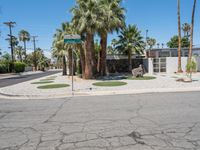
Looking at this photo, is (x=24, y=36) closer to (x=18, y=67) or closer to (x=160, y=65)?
(x=18, y=67)

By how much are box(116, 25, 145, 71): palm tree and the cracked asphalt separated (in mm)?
27026

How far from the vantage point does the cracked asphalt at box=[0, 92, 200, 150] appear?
5.02 m

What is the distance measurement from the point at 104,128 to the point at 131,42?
30569 millimetres

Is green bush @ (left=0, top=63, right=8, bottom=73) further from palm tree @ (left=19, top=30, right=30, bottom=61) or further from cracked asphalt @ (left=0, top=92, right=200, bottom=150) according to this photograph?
cracked asphalt @ (left=0, top=92, right=200, bottom=150)

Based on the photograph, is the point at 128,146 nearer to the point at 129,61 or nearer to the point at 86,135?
the point at 86,135

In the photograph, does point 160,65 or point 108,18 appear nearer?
point 108,18

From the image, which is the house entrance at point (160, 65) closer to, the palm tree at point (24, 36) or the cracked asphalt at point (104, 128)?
the cracked asphalt at point (104, 128)

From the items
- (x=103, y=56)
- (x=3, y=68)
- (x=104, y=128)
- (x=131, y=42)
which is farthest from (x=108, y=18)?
(x=3, y=68)

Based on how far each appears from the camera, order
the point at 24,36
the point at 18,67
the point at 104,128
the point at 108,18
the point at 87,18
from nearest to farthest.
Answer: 1. the point at 104,128
2. the point at 87,18
3. the point at 108,18
4. the point at 18,67
5. the point at 24,36

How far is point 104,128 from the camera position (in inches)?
244

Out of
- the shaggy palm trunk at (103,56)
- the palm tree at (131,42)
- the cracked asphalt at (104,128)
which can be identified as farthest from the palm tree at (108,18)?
the cracked asphalt at (104,128)

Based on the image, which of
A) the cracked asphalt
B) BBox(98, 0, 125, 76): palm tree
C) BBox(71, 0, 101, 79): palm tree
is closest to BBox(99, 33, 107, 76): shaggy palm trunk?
BBox(98, 0, 125, 76): palm tree

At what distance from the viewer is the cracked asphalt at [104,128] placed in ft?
16.5

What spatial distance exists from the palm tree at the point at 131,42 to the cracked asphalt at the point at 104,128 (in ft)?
88.7
